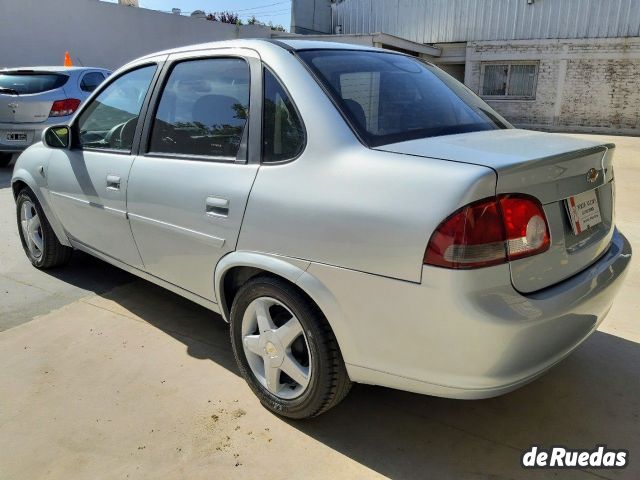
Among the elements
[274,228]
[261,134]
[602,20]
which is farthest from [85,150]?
[602,20]

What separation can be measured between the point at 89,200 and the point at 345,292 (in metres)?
2.22

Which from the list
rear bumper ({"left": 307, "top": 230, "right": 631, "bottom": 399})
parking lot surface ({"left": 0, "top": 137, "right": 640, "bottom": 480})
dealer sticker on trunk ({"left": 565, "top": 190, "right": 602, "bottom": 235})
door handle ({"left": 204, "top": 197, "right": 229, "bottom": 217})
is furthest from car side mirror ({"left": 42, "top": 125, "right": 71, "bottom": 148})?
dealer sticker on trunk ({"left": 565, "top": 190, "right": 602, "bottom": 235})

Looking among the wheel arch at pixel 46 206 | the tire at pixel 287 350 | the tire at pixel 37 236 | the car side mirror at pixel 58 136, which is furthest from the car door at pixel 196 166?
the tire at pixel 37 236

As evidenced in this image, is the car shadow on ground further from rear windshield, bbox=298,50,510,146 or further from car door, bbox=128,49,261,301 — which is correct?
rear windshield, bbox=298,50,510,146

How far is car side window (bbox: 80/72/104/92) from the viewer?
9.59 meters

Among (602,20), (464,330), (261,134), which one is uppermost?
(602,20)

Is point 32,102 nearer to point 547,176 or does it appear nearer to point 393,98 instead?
point 393,98

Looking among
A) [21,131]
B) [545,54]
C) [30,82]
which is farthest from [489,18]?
[21,131]

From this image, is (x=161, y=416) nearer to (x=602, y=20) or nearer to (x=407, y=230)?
(x=407, y=230)

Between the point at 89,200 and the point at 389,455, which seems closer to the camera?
the point at 389,455

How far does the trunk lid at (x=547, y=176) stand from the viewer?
6.33 ft

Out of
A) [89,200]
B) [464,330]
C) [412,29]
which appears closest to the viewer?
[464,330]

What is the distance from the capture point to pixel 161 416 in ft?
8.59

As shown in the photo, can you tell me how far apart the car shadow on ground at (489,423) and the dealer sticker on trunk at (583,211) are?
3.09 ft
